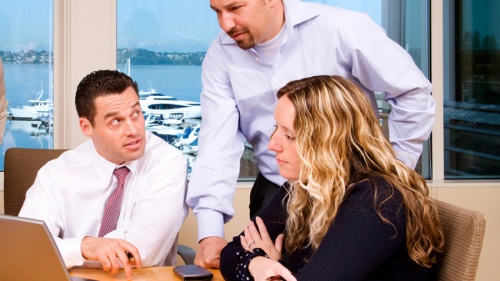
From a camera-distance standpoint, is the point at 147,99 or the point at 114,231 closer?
the point at 114,231

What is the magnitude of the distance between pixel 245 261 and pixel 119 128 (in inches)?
32.6

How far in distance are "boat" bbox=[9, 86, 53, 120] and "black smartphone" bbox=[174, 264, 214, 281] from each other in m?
2.21

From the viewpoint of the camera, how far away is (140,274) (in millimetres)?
2021

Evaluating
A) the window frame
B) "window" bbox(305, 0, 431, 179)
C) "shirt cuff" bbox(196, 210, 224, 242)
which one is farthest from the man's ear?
"window" bbox(305, 0, 431, 179)

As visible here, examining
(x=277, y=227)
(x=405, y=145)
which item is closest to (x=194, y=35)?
(x=405, y=145)

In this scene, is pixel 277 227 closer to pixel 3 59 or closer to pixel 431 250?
pixel 431 250

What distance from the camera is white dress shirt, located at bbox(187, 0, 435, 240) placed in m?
2.38

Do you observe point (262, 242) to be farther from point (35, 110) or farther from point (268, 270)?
point (35, 110)

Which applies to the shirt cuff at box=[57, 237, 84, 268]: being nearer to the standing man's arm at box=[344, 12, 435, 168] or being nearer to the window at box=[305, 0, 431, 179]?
the standing man's arm at box=[344, 12, 435, 168]

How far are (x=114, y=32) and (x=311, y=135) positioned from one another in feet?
7.48

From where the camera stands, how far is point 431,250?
1.75m

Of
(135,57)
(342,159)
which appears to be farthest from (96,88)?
(135,57)

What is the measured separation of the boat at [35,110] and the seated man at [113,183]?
1419mm

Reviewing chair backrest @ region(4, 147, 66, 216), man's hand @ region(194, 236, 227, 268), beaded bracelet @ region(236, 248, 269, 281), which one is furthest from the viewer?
chair backrest @ region(4, 147, 66, 216)
